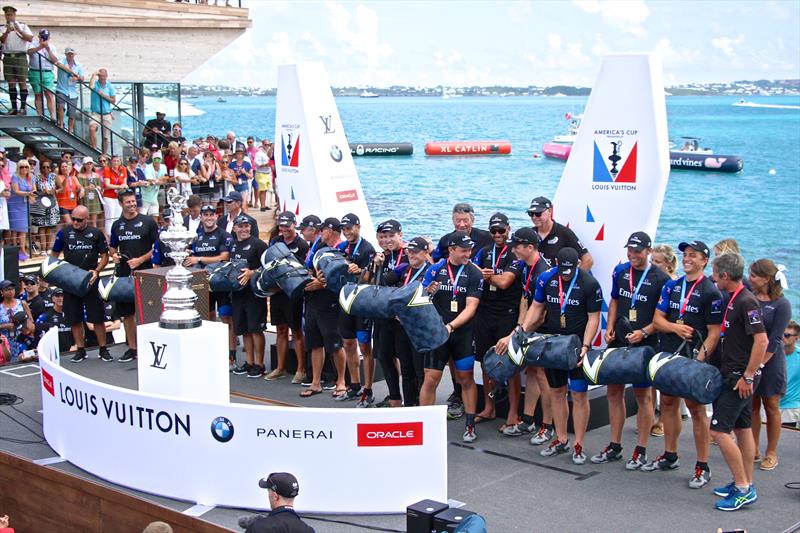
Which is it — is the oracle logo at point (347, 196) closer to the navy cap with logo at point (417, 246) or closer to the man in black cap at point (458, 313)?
the navy cap with logo at point (417, 246)

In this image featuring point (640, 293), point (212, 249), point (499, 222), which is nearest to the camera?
point (640, 293)

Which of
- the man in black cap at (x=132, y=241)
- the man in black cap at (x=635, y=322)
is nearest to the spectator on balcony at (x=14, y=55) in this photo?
the man in black cap at (x=132, y=241)

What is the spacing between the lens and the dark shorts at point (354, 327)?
32.2 feet

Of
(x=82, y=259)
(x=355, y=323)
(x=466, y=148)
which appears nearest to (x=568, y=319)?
(x=355, y=323)

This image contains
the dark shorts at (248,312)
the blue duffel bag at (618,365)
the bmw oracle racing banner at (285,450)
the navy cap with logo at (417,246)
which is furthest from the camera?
the dark shorts at (248,312)

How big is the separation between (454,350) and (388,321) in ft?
2.10

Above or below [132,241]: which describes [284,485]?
below

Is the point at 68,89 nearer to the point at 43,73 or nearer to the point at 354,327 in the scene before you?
the point at 43,73

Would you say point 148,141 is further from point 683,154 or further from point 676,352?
point 683,154

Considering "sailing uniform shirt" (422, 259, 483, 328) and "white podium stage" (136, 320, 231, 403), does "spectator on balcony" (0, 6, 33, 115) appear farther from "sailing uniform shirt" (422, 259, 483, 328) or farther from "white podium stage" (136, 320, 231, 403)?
"sailing uniform shirt" (422, 259, 483, 328)

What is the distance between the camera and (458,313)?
348 inches

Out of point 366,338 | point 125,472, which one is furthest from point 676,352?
point 125,472

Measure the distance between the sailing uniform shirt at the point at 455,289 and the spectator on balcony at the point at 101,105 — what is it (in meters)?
11.3

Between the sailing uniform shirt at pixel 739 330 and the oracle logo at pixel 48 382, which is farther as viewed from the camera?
the oracle logo at pixel 48 382
